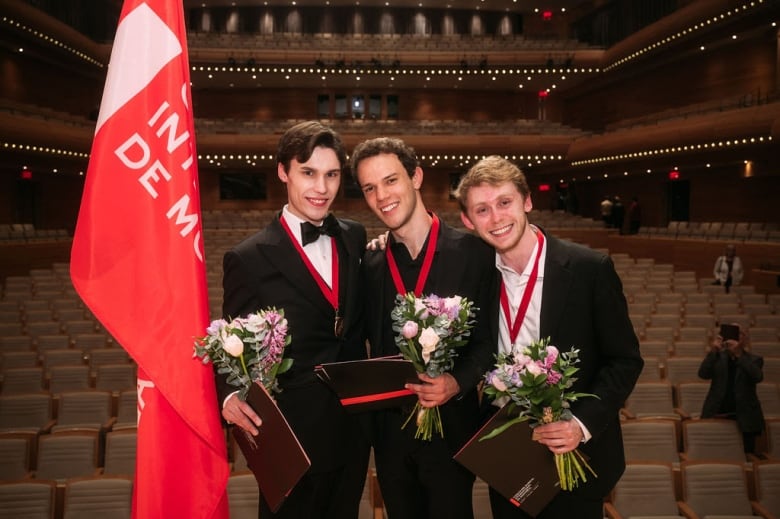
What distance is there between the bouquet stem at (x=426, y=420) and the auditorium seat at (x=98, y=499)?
8.32 ft

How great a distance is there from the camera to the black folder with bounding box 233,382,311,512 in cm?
177

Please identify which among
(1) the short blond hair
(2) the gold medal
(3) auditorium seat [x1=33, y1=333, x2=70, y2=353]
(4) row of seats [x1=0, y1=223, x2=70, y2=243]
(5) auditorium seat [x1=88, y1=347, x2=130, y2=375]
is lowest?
(5) auditorium seat [x1=88, y1=347, x2=130, y2=375]

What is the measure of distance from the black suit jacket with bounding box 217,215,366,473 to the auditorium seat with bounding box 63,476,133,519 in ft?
7.13

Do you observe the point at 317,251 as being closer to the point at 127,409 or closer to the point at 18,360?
the point at 127,409

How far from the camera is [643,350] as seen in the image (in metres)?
7.30

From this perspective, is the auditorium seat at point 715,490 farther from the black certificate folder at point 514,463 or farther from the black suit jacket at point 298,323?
the black suit jacket at point 298,323

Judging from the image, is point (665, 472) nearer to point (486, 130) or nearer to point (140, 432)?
point (140, 432)

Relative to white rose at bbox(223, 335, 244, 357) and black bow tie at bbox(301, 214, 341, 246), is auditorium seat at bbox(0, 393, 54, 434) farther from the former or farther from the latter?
white rose at bbox(223, 335, 244, 357)

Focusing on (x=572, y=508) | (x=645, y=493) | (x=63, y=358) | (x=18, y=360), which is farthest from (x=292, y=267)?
(x=18, y=360)

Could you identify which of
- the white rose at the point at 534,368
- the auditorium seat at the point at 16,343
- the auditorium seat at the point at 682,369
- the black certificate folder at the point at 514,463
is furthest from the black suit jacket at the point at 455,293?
the auditorium seat at the point at 16,343

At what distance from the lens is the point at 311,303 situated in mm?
2199

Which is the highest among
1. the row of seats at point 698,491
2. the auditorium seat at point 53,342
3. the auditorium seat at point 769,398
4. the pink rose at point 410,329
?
the pink rose at point 410,329

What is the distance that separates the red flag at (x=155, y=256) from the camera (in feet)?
6.84

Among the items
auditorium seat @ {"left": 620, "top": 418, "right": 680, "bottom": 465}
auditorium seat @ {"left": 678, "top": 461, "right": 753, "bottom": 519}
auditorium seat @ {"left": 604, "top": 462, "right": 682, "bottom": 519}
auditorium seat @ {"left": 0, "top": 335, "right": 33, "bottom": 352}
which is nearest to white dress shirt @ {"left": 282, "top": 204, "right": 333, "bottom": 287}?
auditorium seat @ {"left": 604, "top": 462, "right": 682, "bottom": 519}
